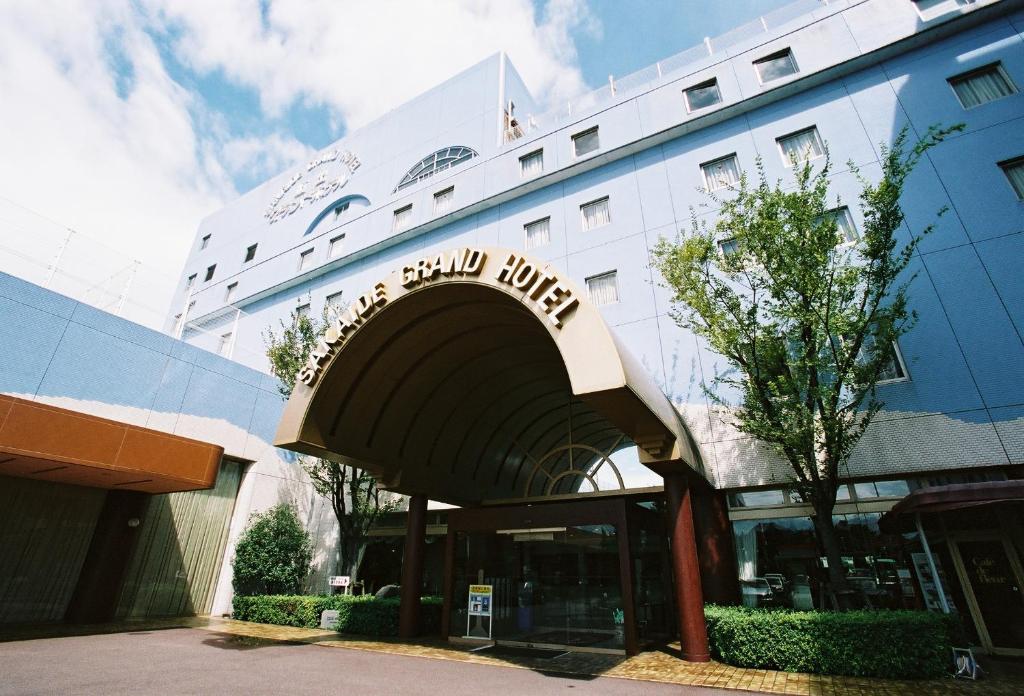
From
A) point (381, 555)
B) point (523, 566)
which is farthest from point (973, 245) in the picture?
point (381, 555)

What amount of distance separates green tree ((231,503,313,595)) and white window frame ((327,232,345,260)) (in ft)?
47.5

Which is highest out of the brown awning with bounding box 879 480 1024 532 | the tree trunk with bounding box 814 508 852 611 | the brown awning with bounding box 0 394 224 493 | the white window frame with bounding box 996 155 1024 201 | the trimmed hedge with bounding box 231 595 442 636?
the white window frame with bounding box 996 155 1024 201

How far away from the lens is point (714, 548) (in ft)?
41.8

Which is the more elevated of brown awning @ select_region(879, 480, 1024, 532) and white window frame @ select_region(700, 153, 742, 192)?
white window frame @ select_region(700, 153, 742, 192)

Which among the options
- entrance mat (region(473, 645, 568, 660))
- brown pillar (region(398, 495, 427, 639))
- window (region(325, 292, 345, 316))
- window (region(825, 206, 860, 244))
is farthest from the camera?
window (region(325, 292, 345, 316))

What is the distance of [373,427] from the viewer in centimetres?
1266

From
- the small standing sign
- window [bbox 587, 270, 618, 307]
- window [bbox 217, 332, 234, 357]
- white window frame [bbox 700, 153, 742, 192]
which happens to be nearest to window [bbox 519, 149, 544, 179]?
window [bbox 587, 270, 618, 307]

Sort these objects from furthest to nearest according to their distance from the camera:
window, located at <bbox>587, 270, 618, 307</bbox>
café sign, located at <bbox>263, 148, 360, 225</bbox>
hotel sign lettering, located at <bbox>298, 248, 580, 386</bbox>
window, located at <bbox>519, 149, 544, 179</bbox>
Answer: café sign, located at <bbox>263, 148, 360, 225</bbox> < window, located at <bbox>519, 149, 544, 179</bbox> < window, located at <bbox>587, 270, 618, 307</bbox> < hotel sign lettering, located at <bbox>298, 248, 580, 386</bbox>

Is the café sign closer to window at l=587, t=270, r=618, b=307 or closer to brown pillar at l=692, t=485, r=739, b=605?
window at l=587, t=270, r=618, b=307

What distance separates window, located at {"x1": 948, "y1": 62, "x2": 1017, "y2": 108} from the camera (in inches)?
563

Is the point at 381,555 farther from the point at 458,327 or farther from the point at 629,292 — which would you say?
the point at 629,292

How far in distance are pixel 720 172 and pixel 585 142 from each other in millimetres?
6134

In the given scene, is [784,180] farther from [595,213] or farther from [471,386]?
[471,386]

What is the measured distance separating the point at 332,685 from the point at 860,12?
24855 millimetres
